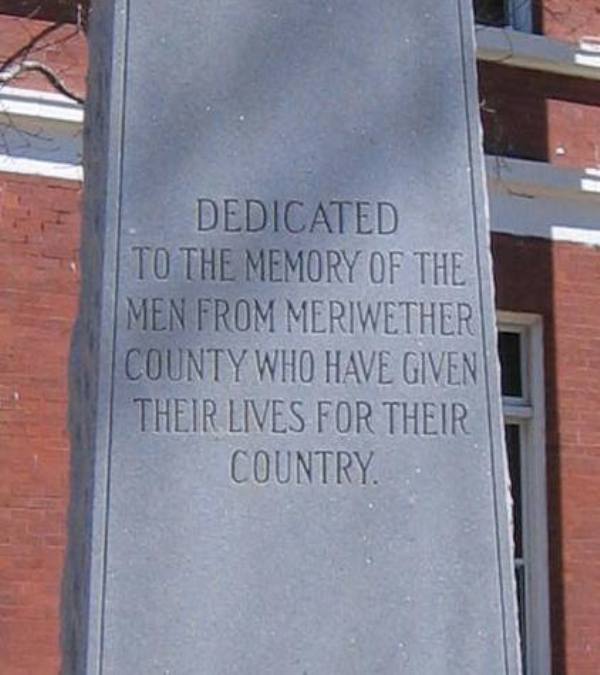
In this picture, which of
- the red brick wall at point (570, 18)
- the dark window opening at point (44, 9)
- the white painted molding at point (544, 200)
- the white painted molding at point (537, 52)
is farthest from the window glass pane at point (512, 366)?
the dark window opening at point (44, 9)

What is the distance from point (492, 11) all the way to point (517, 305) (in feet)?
5.77

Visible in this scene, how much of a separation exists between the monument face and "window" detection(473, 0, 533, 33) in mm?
7506

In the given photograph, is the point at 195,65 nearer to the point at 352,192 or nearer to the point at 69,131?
the point at 352,192

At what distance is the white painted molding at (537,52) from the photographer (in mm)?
12719

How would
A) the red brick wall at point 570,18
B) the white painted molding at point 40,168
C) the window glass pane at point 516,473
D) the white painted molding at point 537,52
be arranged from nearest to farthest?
the white painted molding at point 40,168, the window glass pane at point 516,473, the white painted molding at point 537,52, the red brick wall at point 570,18

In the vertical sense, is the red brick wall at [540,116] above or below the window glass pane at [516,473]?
above

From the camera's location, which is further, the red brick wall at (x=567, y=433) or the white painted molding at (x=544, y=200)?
the white painted molding at (x=544, y=200)

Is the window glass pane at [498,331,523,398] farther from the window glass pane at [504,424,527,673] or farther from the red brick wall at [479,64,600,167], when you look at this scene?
the red brick wall at [479,64,600,167]

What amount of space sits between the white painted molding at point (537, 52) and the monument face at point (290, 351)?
7.08 m

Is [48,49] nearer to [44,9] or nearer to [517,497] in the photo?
[44,9]

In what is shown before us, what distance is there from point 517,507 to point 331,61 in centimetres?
713

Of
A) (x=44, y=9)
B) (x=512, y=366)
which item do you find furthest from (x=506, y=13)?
(x=44, y=9)

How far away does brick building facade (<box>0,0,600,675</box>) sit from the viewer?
10.9 metres

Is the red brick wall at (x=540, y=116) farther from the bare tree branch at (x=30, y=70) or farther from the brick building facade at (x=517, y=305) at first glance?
the bare tree branch at (x=30, y=70)
